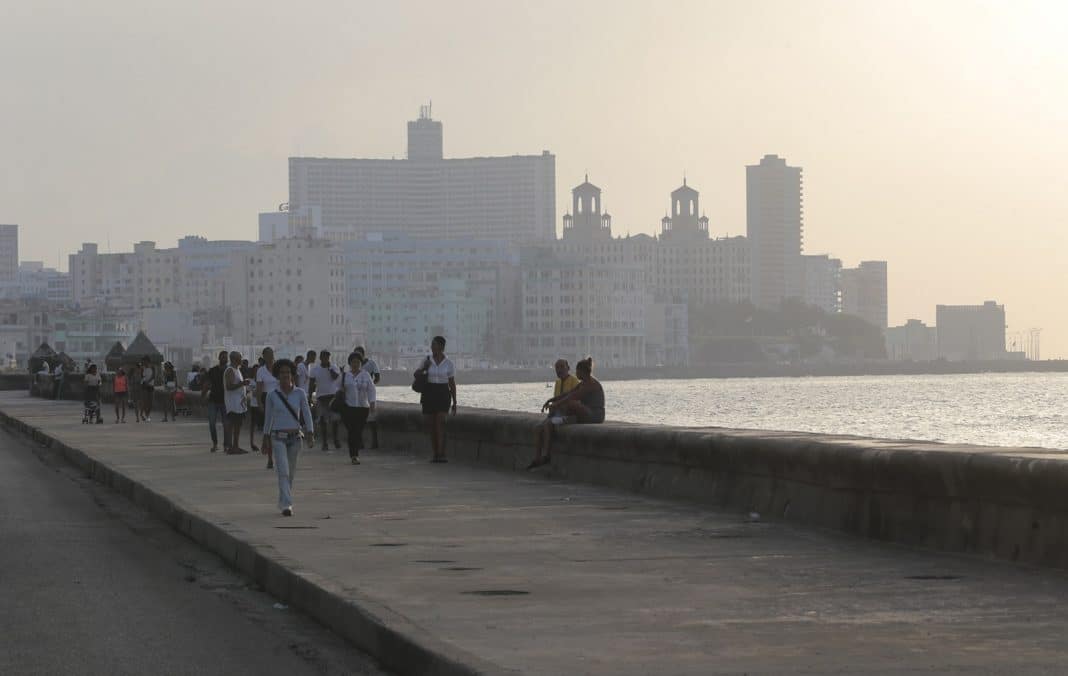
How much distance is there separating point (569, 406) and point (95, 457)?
9.32m

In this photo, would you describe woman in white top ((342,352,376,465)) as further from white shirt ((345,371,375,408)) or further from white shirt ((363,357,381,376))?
white shirt ((363,357,381,376))

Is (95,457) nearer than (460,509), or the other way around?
(460,509)

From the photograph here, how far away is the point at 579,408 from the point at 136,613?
11.5 metres

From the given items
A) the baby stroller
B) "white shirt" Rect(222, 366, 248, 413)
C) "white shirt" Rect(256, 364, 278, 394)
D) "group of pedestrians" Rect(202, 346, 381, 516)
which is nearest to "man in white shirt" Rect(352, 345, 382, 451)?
"group of pedestrians" Rect(202, 346, 381, 516)

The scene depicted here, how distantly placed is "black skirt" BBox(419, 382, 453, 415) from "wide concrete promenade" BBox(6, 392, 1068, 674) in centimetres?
564

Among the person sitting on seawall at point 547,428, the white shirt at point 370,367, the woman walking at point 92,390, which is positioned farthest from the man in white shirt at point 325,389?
the woman walking at point 92,390

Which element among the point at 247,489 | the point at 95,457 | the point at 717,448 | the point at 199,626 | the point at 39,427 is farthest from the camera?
the point at 39,427

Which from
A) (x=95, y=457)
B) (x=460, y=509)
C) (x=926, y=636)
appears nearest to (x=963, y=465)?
(x=926, y=636)

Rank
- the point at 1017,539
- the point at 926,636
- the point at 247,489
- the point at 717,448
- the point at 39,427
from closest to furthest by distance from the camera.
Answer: the point at 926,636 < the point at 1017,539 < the point at 717,448 < the point at 247,489 < the point at 39,427

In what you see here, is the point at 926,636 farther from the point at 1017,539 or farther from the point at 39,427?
the point at 39,427

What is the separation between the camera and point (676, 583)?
12070 millimetres

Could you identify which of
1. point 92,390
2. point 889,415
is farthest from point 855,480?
point 889,415

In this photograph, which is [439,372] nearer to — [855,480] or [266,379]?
[266,379]

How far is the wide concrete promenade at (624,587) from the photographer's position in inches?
361
